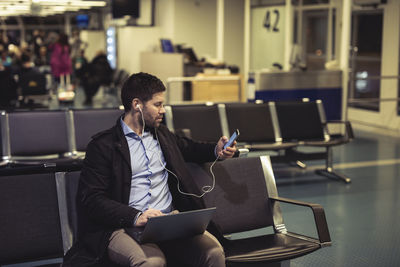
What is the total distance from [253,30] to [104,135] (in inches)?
444

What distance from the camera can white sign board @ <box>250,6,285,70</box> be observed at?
1329 centimetres

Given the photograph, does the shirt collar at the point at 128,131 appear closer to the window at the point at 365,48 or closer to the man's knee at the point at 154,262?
the man's knee at the point at 154,262

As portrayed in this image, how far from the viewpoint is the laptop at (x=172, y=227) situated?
8.91 feet

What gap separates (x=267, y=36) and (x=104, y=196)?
1142cm

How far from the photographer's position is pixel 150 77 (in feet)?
10.0

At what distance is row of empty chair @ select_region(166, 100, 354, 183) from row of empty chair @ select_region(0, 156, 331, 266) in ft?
8.83

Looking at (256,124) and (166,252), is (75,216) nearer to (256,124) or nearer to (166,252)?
(166,252)

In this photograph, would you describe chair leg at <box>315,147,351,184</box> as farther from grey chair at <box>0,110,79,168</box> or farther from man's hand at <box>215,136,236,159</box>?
man's hand at <box>215,136,236,159</box>

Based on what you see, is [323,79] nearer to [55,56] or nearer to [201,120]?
[201,120]

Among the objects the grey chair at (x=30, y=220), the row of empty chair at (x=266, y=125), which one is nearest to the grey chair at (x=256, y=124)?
the row of empty chair at (x=266, y=125)

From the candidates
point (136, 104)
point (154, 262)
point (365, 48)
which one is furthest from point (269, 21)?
point (154, 262)

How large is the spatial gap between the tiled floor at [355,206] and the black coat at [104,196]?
1.73 m

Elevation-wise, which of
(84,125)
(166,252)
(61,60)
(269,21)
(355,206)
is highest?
(269,21)

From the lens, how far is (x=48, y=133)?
5984 millimetres
